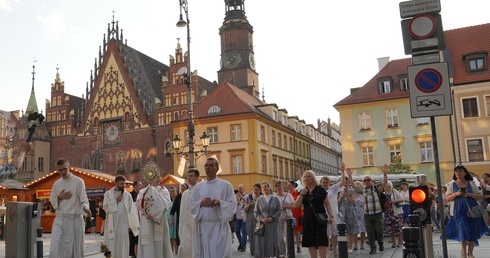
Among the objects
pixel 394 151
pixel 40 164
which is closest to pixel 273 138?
pixel 394 151

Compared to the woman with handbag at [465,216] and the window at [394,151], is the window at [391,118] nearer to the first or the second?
the window at [394,151]

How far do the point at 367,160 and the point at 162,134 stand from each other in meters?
20.7

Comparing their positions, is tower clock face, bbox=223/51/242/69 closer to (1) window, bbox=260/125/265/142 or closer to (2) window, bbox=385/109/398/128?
(1) window, bbox=260/125/265/142

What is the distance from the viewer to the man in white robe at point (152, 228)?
10461 millimetres

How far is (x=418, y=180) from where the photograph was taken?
698 cm

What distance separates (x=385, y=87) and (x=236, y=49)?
2949 cm

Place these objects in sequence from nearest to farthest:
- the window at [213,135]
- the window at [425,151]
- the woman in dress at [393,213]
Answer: the woman in dress at [393,213]
the window at [425,151]
the window at [213,135]

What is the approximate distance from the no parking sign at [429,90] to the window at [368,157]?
33535mm

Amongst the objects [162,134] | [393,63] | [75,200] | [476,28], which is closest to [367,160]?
[393,63]

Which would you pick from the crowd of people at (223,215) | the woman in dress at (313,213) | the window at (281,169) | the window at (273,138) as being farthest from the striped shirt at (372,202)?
the window at (281,169)

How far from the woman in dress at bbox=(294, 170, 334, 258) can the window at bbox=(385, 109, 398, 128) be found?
32172 mm

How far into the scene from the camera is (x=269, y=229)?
430 inches

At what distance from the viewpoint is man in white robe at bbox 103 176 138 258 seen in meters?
11.4

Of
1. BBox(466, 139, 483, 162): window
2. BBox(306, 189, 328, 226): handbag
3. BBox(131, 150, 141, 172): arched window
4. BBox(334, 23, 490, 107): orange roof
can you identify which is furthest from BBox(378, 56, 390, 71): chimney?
BBox(306, 189, 328, 226): handbag
